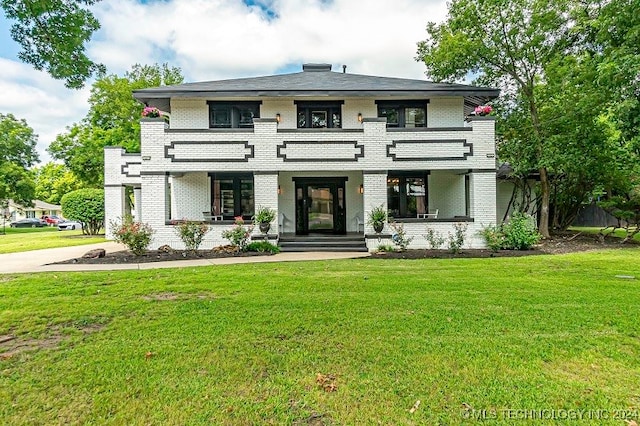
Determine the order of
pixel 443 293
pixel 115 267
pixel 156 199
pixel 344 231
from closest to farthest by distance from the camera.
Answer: pixel 443 293 → pixel 115 267 → pixel 156 199 → pixel 344 231

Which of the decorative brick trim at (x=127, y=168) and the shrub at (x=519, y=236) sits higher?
the decorative brick trim at (x=127, y=168)

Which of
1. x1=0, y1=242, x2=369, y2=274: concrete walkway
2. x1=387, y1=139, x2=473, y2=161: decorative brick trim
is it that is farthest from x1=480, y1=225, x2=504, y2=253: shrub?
x1=0, y1=242, x2=369, y2=274: concrete walkway

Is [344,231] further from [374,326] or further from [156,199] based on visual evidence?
[374,326]

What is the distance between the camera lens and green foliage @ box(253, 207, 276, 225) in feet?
40.7

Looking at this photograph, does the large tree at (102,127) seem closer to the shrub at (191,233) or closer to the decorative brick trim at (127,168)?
the decorative brick trim at (127,168)

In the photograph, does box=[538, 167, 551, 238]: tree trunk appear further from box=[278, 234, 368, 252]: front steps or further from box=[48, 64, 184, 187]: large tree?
box=[48, 64, 184, 187]: large tree

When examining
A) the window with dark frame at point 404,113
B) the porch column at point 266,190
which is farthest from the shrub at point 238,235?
the window with dark frame at point 404,113

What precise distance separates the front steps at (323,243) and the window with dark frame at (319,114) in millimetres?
4404

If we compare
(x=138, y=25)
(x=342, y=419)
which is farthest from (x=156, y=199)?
(x=342, y=419)

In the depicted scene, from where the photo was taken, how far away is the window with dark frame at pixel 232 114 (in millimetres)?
14164

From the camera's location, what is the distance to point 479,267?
8680 millimetres

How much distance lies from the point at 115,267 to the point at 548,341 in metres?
9.28

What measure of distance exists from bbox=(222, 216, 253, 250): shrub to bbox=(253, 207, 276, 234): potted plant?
411mm

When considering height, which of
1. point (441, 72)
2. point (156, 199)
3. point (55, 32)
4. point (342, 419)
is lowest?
point (342, 419)
